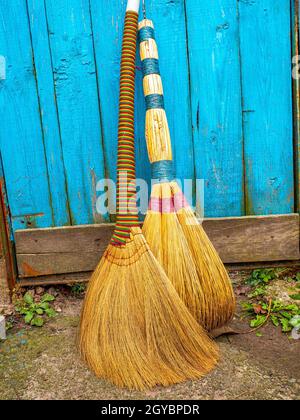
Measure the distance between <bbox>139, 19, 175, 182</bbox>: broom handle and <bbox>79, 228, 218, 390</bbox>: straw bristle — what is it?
296mm

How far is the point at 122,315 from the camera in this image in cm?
156

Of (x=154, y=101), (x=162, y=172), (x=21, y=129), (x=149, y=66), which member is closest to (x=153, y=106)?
(x=154, y=101)

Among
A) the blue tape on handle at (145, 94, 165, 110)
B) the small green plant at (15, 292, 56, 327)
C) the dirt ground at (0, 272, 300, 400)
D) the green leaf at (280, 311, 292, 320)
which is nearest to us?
the dirt ground at (0, 272, 300, 400)

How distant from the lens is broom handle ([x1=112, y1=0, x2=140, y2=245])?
1.66 meters

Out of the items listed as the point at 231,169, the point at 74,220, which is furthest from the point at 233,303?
the point at 74,220

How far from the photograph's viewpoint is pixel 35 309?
204cm

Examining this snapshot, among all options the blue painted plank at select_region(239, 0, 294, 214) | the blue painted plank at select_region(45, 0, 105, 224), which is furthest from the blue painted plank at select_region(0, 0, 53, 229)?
the blue painted plank at select_region(239, 0, 294, 214)

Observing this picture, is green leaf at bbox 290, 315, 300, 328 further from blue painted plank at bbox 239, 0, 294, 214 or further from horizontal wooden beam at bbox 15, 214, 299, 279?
blue painted plank at bbox 239, 0, 294, 214

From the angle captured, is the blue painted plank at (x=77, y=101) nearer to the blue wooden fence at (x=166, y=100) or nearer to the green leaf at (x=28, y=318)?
the blue wooden fence at (x=166, y=100)

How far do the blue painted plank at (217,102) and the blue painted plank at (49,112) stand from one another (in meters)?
0.63

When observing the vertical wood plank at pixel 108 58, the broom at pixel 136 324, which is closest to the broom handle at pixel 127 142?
the broom at pixel 136 324

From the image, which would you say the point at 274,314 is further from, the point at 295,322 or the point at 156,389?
the point at 156,389

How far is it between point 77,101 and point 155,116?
1.44 ft
